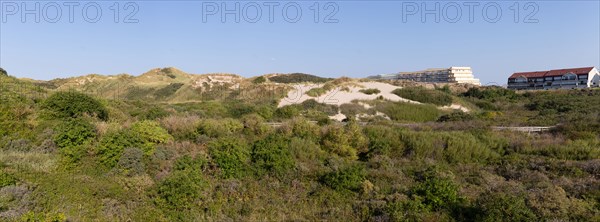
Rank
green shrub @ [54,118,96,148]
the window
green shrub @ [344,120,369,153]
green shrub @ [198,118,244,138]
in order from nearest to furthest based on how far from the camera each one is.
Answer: green shrub @ [54,118,96,148] < green shrub @ [344,120,369,153] < green shrub @ [198,118,244,138] < the window

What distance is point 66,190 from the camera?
9047mm

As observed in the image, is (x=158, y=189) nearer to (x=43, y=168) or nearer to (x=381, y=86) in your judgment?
(x=43, y=168)

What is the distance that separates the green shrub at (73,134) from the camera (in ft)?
40.9

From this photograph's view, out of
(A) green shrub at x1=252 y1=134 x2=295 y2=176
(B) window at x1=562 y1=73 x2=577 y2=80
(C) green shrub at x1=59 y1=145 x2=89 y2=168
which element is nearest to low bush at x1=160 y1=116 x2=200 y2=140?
(C) green shrub at x1=59 y1=145 x2=89 y2=168

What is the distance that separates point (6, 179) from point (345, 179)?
28.5 feet

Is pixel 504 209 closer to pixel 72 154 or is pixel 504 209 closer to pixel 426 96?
pixel 72 154

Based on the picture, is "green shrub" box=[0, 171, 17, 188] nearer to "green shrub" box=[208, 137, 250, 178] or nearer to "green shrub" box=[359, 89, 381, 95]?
"green shrub" box=[208, 137, 250, 178]

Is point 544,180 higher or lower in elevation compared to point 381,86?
lower

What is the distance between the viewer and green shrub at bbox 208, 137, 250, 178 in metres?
11.3

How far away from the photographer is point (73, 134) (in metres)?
12.6

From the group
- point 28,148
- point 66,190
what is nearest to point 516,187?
point 66,190

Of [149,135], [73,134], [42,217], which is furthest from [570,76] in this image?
[42,217]

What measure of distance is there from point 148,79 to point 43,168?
57296 mm

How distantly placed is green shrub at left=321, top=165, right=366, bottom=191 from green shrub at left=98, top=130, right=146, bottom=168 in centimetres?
648
